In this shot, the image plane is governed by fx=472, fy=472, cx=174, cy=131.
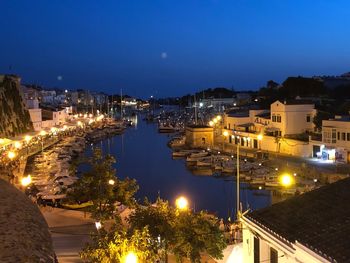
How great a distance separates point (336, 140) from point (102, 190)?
24217 millimetres

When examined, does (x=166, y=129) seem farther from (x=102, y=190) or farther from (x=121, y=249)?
(x=121, y=249)

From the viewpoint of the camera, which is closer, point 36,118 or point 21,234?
point 21,234

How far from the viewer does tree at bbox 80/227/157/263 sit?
33.5ft

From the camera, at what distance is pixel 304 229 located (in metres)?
7.63

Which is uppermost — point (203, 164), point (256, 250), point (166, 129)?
point (256, 250)

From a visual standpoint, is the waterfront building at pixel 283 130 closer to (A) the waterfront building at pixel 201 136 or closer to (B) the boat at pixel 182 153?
(A) the waterfront building at pixel 201 136

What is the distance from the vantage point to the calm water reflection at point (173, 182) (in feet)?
102

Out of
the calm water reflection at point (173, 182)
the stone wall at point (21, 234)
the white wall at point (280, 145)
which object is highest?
the stone wall at point (21, 234)

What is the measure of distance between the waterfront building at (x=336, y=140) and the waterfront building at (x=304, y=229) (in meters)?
28.3

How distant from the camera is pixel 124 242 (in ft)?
33.4

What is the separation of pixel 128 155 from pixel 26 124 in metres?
13.6

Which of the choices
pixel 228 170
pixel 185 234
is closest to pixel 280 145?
pixel 228 170

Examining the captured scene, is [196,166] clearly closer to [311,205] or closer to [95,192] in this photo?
[95,192]

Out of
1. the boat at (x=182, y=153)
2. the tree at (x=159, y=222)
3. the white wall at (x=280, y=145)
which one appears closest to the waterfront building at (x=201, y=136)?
the boat at (x=182, y=153)
